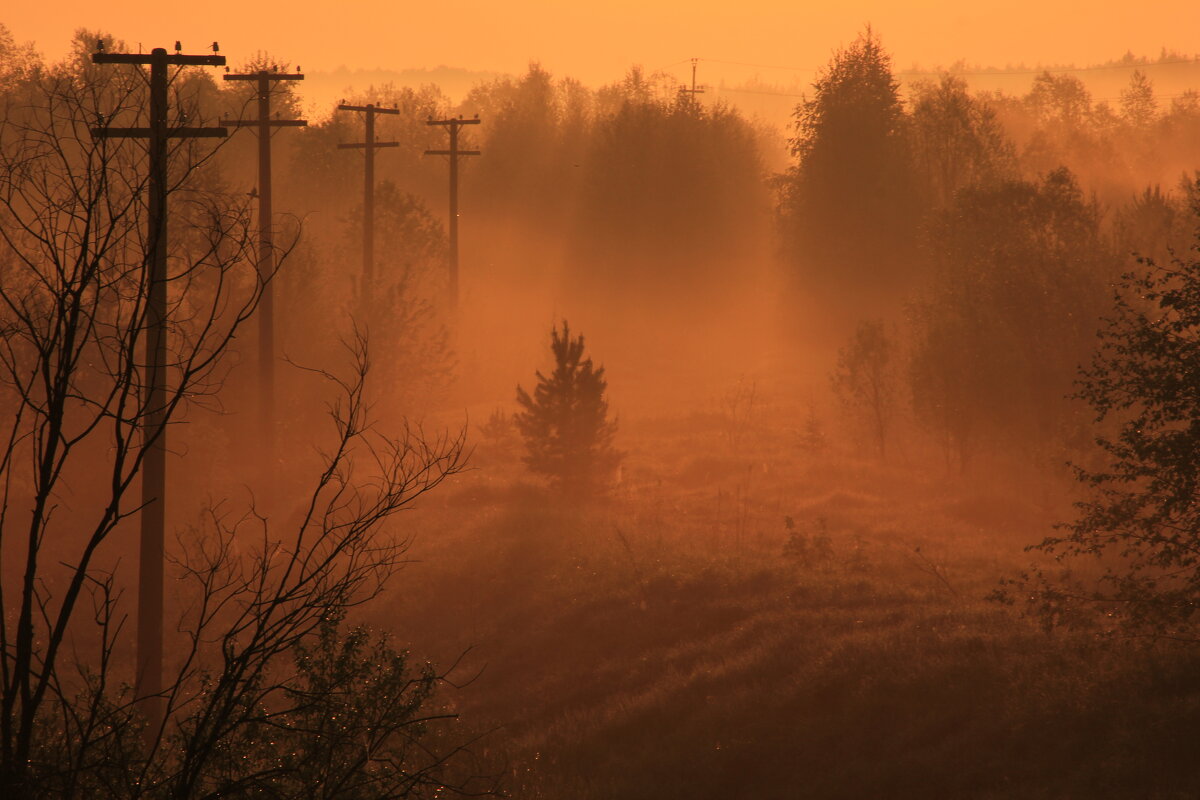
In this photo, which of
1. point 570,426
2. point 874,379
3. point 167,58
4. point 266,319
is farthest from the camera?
point 874,379

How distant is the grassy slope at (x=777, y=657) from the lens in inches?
498

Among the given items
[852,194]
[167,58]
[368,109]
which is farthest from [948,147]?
[167,58]

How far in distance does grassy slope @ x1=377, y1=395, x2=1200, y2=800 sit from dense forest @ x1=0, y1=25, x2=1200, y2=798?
0.23 ft

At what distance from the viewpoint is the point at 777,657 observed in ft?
53.7

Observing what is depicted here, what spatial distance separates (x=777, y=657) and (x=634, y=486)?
14038mm

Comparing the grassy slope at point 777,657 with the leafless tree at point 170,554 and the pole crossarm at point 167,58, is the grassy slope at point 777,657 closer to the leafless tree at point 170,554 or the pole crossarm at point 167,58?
the leafless tree at point 170,554

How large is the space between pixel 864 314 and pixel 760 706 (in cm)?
3771

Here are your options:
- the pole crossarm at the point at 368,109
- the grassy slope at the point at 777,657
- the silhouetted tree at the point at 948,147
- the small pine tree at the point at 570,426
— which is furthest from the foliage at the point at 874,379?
the silhouetted tree at the point at 948,147

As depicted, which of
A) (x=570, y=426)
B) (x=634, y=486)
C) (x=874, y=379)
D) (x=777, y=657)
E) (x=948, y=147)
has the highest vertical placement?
(x=948, y=147)

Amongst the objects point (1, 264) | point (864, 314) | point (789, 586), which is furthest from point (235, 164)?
point (789, 586)

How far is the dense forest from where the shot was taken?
6203 millimetres

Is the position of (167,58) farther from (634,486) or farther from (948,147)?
(948,147)

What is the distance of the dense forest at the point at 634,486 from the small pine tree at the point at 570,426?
0.27 feet

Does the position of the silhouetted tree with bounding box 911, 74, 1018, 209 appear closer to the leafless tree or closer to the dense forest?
the dense forest
